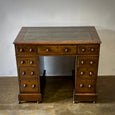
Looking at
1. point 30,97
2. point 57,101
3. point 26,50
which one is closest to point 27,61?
point 26,50

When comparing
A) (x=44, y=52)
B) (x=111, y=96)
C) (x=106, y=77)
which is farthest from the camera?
(x=106, y=77)

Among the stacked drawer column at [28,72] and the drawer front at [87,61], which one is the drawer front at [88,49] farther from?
the stacked drawer column at [28,72]

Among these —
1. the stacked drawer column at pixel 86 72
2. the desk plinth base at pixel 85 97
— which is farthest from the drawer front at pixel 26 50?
the desk plinth base at pixel 85 97

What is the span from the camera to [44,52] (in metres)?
2.33

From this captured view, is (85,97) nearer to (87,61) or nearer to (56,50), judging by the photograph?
(87,61)

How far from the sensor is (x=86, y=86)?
2502 millimetres

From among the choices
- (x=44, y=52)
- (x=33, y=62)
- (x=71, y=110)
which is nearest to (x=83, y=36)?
(x=44, y=52)

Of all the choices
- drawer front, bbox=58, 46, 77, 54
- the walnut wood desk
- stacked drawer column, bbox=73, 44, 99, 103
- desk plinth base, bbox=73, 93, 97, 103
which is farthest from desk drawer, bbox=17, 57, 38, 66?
desk plinth base, bbox=73, 93, 97, 103

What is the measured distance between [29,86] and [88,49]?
87cm

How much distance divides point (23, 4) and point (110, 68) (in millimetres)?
1628

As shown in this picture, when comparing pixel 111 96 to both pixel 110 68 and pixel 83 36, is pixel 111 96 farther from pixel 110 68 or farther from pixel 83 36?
pixel 83 36

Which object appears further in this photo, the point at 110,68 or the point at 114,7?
the point at 110,68

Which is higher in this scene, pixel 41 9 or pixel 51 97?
pixel 41 9

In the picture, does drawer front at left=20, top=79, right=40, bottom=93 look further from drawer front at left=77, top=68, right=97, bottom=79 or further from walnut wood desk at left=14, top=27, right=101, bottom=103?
drawer front at left=77, top=68, right=97, bottom=79
